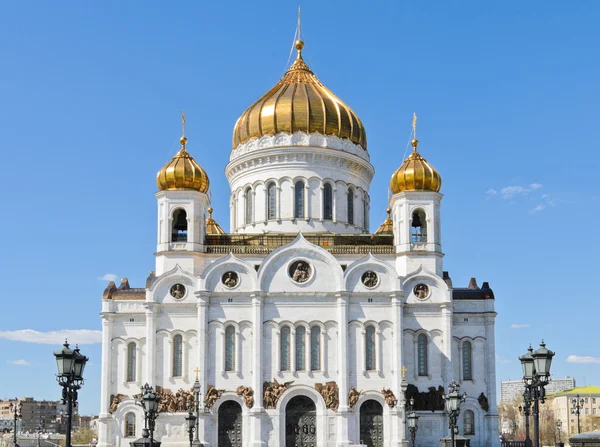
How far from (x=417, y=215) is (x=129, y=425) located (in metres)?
16.8

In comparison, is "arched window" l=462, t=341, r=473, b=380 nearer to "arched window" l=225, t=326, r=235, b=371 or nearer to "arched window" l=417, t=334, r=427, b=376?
"arched window" l=417, t=334, r=427, b=376

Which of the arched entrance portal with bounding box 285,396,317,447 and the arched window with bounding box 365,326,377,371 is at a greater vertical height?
the arched window with bounding box 365,326,377,371

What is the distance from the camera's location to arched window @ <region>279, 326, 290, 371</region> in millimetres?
43031

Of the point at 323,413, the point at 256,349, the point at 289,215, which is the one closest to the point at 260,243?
the point at 289,215

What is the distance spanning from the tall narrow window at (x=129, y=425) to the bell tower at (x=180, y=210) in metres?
6.75

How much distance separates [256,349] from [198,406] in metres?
3.81

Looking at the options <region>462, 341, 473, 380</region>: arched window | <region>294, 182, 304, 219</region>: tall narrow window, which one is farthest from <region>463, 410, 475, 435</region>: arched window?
<region>294, 182, 304, 219</region>: tall narrow window

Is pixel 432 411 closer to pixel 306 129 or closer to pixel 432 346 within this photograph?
pixel 432 346

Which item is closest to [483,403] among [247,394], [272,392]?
[272,392]

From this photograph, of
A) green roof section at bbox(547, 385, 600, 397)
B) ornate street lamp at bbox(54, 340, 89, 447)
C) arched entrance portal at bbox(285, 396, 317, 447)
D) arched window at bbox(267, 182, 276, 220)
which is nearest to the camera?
ornate street lamp at bbox(54, 340, 89, 447)

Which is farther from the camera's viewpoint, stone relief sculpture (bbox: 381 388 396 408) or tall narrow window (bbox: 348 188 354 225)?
tall narrow window (bbox: 348 188 354 225)

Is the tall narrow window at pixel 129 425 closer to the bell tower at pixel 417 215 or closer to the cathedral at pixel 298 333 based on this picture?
the cathedral at pixel 298 333

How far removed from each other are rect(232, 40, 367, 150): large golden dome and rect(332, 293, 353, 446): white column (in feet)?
32.6

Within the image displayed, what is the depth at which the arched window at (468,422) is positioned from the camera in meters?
43.9
